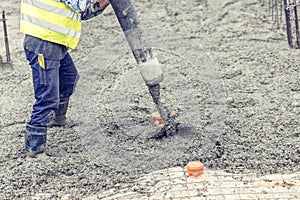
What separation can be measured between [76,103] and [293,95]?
190cm

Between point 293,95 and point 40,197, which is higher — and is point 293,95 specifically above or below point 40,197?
below

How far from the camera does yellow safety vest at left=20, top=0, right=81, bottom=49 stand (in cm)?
418

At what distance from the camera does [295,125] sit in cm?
473

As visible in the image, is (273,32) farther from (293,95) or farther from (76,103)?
(76,103)

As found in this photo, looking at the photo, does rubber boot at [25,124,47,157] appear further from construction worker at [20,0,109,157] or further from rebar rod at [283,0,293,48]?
rebar rod at [283,0,293,48]

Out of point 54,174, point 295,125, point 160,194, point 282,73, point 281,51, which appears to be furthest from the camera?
point 281,51

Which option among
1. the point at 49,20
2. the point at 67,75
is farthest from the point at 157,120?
the point at 49,20

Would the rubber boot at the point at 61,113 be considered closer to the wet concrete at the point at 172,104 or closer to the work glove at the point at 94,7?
the wet concrete at the point at 172,104

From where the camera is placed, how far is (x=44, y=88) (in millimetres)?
4359

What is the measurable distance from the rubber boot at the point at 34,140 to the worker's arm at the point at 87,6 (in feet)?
2.95

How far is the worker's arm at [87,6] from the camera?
13.6ft

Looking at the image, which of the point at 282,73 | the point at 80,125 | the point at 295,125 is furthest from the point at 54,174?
the point at 282,73

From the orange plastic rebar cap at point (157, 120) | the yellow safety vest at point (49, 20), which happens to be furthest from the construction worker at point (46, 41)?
the orange plastic rebar cap at point (157, 120)

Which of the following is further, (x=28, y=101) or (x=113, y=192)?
(x=28, y=101)
